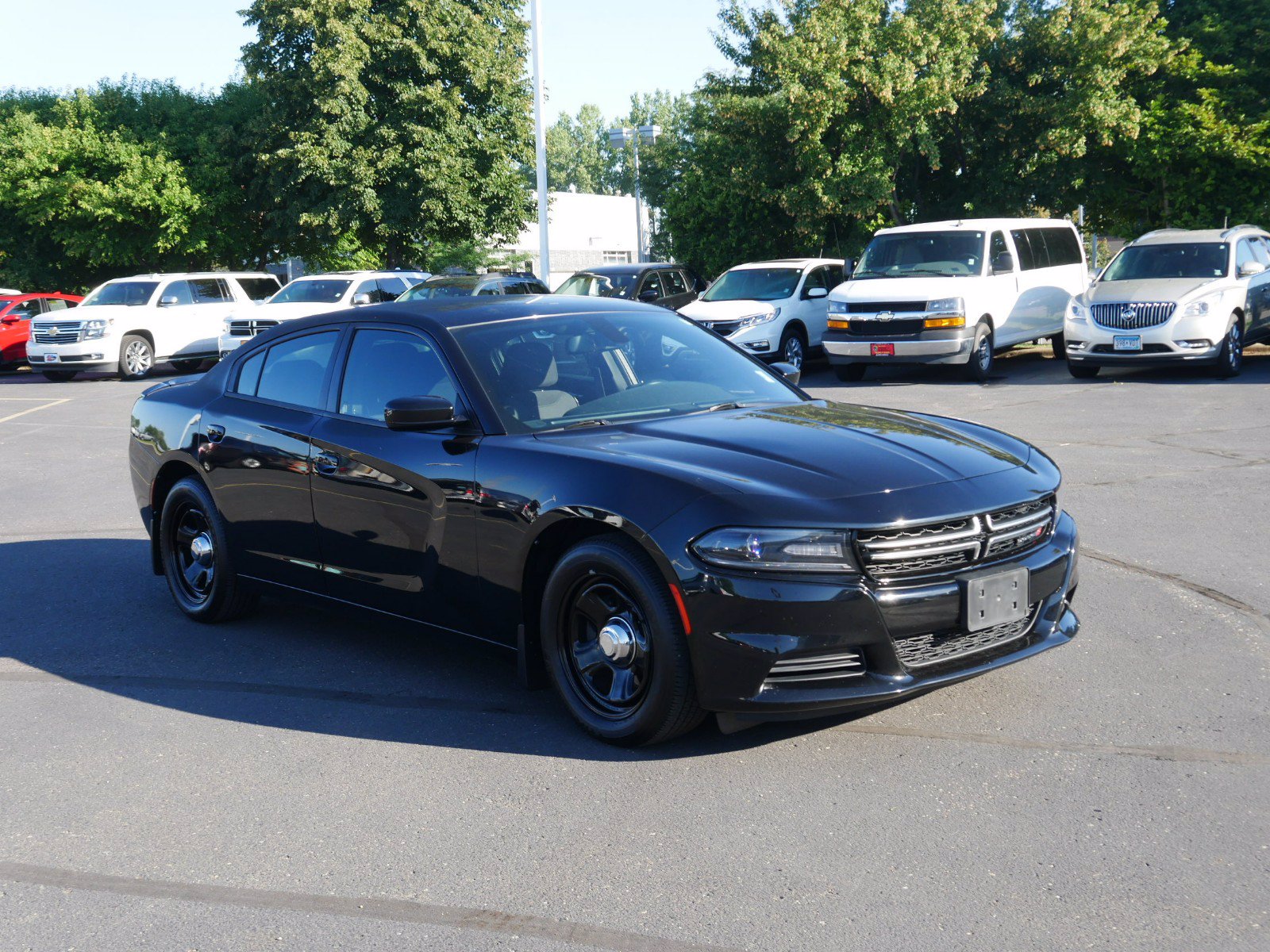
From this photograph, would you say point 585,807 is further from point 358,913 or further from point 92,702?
point 92,702

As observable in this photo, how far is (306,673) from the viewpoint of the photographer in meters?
5.61

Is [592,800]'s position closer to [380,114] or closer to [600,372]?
[600,372]

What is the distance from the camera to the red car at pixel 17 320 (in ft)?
86.0

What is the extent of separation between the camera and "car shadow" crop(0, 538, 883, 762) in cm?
475

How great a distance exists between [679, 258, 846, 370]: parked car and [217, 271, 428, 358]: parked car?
6.68 m

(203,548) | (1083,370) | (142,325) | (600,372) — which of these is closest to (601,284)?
(1083,370)

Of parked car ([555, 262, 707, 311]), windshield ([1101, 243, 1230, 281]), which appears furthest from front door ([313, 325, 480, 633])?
parked car ([555, 262, 707, 311])

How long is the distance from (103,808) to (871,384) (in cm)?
1494

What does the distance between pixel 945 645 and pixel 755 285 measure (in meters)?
16.3

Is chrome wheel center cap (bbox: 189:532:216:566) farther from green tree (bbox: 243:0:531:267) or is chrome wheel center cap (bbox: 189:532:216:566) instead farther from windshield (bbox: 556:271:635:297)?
green tree (bbox: 243:0:531:267)

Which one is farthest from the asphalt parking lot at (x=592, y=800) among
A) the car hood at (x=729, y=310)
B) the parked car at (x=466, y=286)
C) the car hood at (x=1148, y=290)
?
the parked car at (x=466, y=286)

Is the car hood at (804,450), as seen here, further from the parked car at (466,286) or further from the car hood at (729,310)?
the parked car at (466,286)

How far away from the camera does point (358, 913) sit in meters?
3.42

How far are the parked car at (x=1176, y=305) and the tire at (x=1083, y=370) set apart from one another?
1 centimetres
